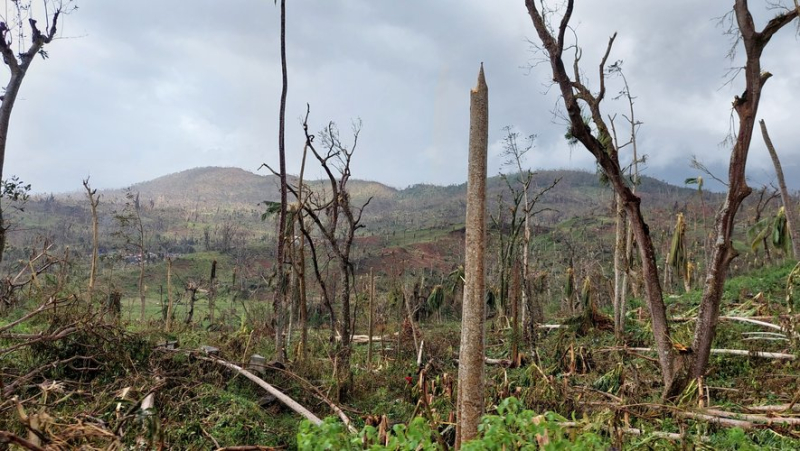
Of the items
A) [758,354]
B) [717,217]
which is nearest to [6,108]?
[717,217]

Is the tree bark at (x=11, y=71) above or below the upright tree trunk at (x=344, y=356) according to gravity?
above

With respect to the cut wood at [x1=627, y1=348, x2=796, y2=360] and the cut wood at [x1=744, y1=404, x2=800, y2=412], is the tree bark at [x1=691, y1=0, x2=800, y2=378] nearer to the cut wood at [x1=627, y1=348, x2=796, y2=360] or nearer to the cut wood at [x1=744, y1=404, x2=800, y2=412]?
the cut wood at [x1=744, y1=404, x2=800, y2=412]

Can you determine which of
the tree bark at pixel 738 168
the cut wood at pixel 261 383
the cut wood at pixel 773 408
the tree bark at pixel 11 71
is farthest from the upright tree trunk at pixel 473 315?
the tree bark at pixel 11 71

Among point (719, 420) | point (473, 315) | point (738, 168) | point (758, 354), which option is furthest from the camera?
point (758, 354)

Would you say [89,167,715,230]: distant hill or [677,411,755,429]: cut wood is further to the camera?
[89,167,715,230]: distant hill

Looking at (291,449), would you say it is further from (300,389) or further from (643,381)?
(643,381)

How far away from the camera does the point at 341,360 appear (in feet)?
27.1

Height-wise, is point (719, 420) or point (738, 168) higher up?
point (738, 168)

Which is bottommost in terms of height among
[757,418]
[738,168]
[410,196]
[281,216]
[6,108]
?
[757,418]

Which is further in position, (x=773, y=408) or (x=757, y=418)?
(x=773, y=408)

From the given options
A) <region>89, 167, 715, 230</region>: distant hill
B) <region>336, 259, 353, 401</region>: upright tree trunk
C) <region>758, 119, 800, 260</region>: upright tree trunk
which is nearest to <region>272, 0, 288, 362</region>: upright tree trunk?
<region>336, 259, 353, 401</region>: upright tree trunk

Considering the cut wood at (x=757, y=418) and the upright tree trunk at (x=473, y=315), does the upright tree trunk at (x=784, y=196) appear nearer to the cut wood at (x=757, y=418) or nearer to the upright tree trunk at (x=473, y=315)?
the cut wood at (x=757, y=418)

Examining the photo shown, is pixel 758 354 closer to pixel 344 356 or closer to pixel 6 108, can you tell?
pixel 344 356

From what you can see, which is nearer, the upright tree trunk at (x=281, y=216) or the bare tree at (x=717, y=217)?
the bare tree at (x=717, y=217)
